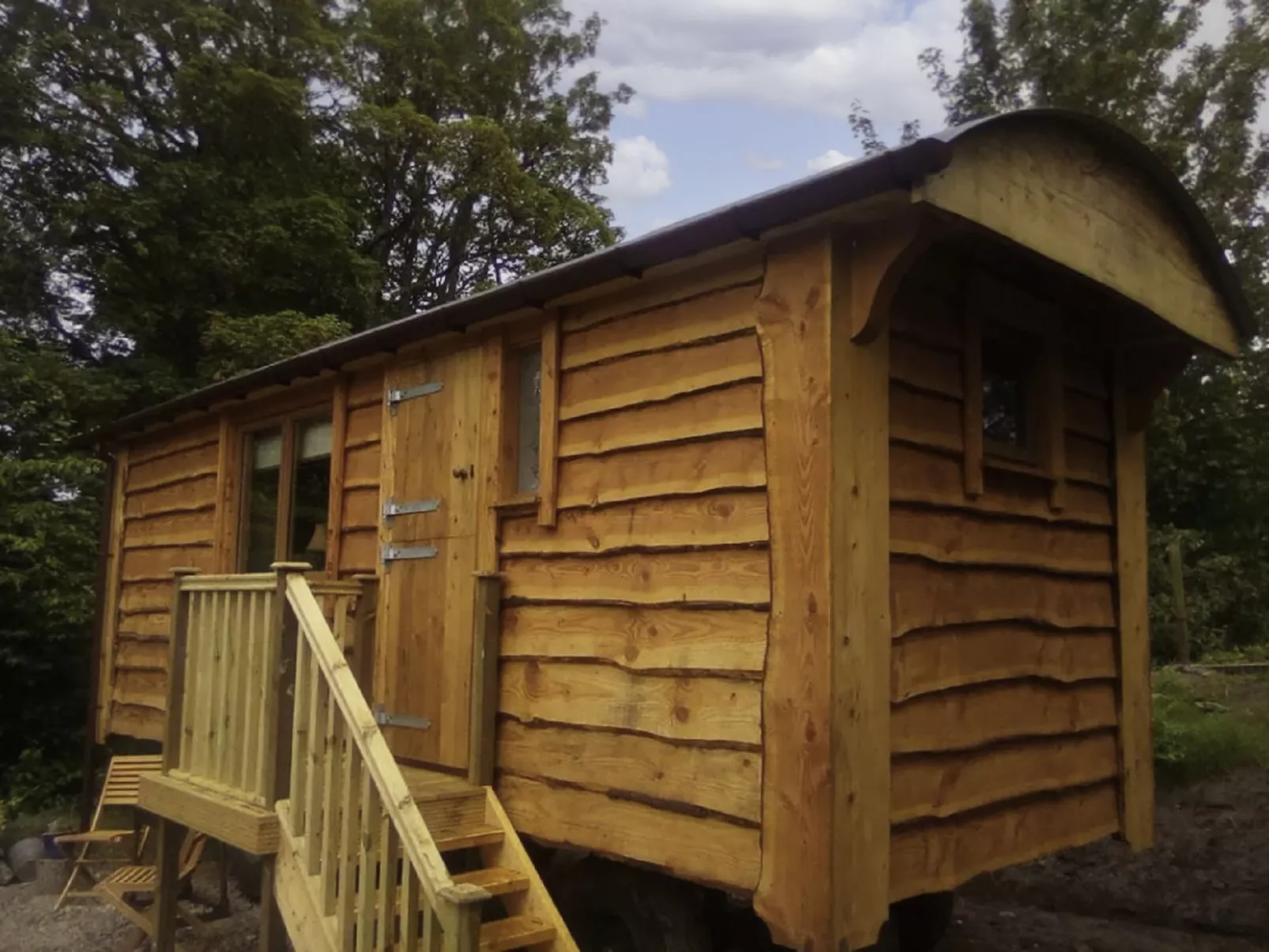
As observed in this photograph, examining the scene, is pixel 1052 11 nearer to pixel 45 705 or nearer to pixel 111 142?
pixel 111 142

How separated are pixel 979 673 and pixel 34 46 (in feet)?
51.7

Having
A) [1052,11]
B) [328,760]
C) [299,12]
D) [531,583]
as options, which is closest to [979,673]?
[531,583]

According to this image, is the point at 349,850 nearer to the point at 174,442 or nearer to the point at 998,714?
the point at 998,714

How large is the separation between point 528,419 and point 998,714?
264cm

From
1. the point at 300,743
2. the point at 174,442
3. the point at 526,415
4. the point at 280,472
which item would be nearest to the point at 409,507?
the point at 526,415

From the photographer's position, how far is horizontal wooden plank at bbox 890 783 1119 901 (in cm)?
409

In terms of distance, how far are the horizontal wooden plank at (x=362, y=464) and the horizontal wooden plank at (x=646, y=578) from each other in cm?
153

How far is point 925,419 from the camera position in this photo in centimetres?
441

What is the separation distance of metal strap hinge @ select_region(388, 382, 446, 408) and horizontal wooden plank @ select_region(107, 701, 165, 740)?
13.1 ft

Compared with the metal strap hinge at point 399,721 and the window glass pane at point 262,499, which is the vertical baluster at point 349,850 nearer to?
the metal strap hinge at point 399,721

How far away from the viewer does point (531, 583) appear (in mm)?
5184

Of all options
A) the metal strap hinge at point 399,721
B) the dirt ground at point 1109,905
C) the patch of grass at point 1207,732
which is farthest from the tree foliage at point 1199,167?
the metal strap hinge at point 399,721

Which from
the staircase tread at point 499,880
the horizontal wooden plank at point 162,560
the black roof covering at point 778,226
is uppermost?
the black roof covering at point 778,226

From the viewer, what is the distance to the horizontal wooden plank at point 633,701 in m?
4.08
